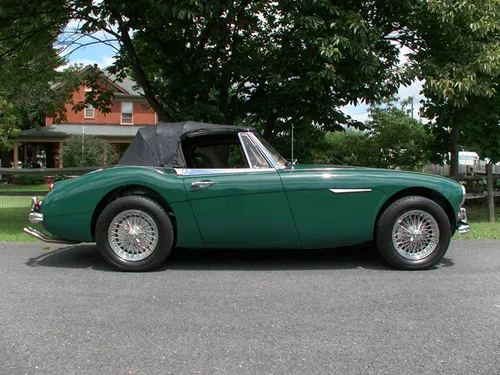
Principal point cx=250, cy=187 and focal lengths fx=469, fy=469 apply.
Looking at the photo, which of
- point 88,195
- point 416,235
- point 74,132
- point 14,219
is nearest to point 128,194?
point 88,195

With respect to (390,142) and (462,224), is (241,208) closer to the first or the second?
(462,224)

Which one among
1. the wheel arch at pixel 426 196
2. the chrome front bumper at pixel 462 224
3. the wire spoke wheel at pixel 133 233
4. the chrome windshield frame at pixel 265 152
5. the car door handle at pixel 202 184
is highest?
the chrome windshield frame at pixel 265 152

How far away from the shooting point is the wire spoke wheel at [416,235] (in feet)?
16.5

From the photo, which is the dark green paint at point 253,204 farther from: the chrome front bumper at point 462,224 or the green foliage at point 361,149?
the green foliage at point 361,149

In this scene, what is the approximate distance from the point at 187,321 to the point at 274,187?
1824 mm

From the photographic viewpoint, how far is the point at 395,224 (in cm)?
498

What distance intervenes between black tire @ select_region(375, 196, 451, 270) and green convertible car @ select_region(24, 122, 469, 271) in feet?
0.03

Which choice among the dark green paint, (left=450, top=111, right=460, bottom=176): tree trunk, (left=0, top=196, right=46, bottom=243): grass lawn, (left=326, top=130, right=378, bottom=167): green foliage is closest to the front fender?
the dark green paint

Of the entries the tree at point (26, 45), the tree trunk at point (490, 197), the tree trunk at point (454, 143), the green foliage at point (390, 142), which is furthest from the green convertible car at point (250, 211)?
the green foliage at point (390, 142)

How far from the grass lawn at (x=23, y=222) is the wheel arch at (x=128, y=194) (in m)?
2.28

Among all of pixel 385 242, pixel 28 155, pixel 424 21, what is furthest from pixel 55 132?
pixel 385 242

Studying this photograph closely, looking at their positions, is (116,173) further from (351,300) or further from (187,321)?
(351,300)

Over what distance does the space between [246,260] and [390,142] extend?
509 inches

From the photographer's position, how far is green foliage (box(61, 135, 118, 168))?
85.1 feet
